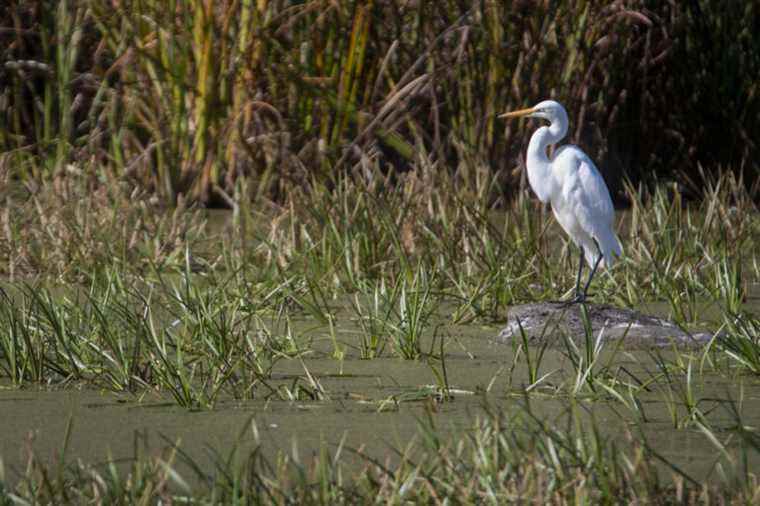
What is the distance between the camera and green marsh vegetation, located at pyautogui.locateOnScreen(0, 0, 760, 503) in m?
2.46

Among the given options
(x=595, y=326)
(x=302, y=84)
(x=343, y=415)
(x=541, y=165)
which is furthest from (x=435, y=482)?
(x=302, y=84)

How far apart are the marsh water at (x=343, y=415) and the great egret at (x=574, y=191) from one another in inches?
53.2

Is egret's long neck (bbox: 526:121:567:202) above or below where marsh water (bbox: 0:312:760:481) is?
below

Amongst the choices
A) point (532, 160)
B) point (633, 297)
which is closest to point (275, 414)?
point (633, 297)

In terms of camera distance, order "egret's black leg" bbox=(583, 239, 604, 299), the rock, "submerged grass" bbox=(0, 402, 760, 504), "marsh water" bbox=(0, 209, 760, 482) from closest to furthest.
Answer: "submerged grass" bbox=(0, 402, 760, 504) < "marsh water" bbox=(0, 209, 760, 482) < the rock < "egret's black leg" bbox=(583, 239, 604, 299)

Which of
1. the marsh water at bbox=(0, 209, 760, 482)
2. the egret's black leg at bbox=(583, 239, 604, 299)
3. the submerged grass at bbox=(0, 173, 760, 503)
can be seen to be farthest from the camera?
the egret's black leg at bbox=(583, 239, 604, 299)

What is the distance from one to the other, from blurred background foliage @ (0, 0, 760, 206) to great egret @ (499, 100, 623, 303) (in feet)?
3.34

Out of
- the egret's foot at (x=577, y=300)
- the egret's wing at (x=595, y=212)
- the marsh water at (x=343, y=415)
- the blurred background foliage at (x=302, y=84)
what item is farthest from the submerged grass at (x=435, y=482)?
the blurred background foliage at (x=302, y=84)

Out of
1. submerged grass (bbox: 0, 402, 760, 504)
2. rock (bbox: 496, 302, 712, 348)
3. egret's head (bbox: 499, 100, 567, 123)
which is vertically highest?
submerged grass (bbox: 0, 402, 760, 504)

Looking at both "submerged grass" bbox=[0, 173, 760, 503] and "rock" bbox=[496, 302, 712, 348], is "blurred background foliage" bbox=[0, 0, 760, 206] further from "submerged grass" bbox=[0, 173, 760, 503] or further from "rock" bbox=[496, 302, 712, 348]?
"rock" bbox=[496, 302, 712, 348]

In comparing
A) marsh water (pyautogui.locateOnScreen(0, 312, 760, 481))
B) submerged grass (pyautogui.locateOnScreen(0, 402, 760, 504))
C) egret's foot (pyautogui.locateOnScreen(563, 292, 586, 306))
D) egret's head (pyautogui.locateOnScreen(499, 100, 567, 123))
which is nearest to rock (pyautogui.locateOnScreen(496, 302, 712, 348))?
egret's foot (pyautogui.locateOnScreen(563, 292, 586, 306))

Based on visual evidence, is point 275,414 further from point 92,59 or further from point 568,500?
point 92,59

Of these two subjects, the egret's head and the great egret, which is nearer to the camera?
the great egret

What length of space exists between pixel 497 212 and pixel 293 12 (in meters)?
1.23
